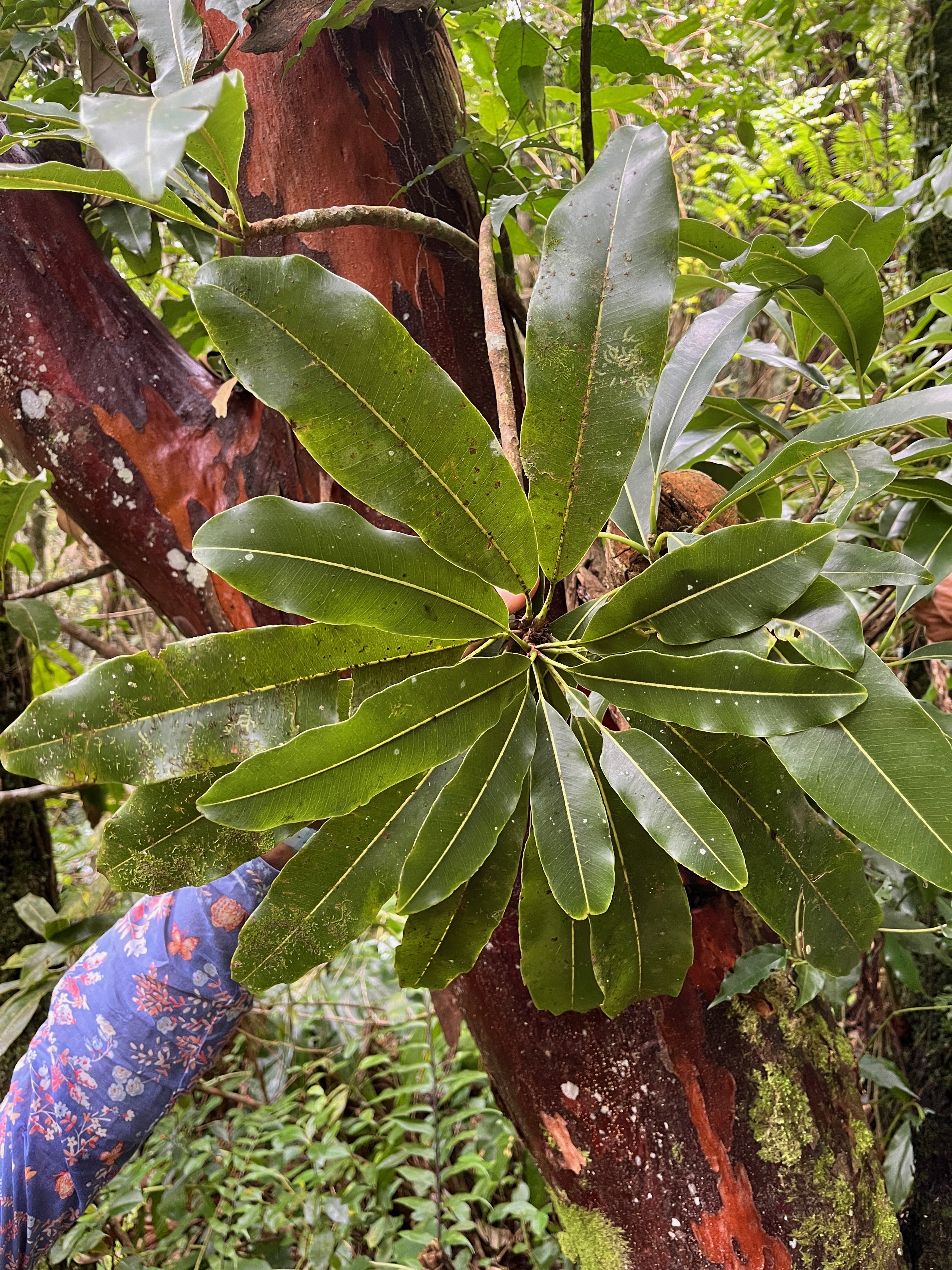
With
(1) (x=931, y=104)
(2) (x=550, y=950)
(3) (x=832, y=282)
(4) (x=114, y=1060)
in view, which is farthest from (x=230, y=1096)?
(1) (x=931, y=104)

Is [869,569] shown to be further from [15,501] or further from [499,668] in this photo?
[15,501]

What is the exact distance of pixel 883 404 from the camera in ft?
1.85

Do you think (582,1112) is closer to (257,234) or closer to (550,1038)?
(550,1038)

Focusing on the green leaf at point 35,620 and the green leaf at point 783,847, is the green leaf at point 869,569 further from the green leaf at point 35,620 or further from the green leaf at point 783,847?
the green leaf at point 35,620

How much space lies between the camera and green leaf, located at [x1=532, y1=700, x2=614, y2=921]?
52cm

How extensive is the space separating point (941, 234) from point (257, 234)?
131 centimetres

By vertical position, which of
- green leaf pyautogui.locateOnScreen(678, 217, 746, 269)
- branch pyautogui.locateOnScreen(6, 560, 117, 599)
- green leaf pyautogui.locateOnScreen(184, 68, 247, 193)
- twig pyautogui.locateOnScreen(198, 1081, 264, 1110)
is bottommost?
twig pyautogui.locateOnScreen(198, 1081, 264, 1110)

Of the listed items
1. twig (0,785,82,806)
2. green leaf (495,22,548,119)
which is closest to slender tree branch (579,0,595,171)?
green leaf (495,22,548,119)

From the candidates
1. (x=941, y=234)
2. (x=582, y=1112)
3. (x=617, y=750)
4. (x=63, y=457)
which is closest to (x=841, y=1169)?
(x=582, y=1112)

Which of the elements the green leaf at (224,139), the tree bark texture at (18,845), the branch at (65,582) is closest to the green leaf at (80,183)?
the green leaf at (224,139)

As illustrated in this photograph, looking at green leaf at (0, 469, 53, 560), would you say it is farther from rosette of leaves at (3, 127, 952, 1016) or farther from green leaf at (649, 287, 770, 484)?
green leaf at (649, 287, 770, 484)

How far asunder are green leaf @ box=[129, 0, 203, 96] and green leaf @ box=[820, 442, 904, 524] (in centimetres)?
56

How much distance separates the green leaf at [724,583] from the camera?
1.61 feet

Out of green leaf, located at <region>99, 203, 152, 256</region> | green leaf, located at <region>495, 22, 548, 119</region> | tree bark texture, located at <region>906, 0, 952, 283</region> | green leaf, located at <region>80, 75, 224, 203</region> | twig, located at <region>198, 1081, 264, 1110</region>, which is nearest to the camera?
green leaf, located at <region>80, 75, 224, 203</region>
